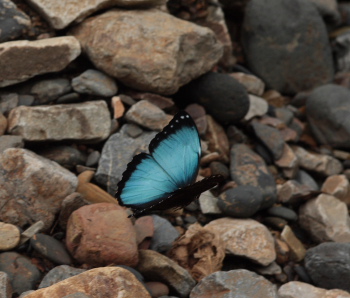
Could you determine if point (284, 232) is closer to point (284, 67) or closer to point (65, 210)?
point (65, 210)

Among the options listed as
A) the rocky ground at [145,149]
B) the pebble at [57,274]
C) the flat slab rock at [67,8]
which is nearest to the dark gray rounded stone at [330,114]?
the rocky ground at [145,149]

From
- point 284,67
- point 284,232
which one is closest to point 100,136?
point 284,232

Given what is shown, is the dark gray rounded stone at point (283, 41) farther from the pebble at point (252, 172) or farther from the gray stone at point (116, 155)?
the gray stone at point (116, 155)

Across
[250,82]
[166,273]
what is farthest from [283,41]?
[166,273]

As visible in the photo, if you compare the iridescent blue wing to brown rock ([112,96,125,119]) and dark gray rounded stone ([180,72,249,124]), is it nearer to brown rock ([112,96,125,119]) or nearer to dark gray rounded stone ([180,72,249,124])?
brown rock ([112,96,125,119])

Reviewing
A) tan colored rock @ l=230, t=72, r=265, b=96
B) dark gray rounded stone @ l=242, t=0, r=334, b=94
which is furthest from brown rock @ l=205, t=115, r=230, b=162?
dark gray rounded stone @ l=242, t=0, r=334, b=94
